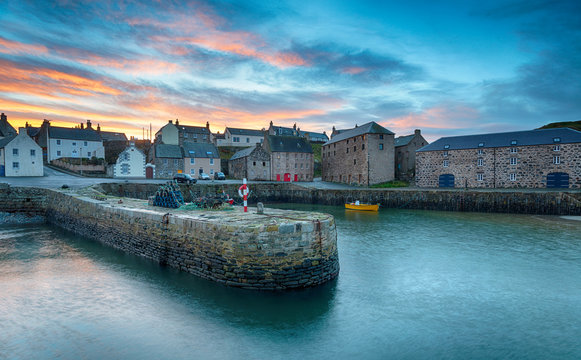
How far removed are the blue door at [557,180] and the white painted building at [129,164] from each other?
173 ft

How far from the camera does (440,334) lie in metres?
8.57

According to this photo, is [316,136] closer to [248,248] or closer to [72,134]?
[72,134]

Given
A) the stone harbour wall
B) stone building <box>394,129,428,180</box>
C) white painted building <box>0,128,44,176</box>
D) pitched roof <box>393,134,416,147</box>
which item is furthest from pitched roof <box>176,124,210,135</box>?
the stone harbour wall

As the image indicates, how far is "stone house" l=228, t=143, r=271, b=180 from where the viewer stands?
169 feet

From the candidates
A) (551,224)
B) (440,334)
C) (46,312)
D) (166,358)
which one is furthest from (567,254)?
(46,312)

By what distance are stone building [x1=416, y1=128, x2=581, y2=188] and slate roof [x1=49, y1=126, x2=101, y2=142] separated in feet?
192

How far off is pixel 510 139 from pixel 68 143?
69.3m

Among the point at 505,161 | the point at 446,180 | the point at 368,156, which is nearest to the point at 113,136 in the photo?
the point at 368,156

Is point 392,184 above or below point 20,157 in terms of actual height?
below

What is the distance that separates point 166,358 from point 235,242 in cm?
368

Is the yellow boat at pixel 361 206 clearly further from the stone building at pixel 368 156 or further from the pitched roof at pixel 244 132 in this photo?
the pitched roof at pixel 244 132

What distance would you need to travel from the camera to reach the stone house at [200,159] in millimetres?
50781

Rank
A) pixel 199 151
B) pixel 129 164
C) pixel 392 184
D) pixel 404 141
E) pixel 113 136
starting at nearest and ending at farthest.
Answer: pixel 392 184 < pixel 129 164 < pixel 199 151 < pixel 404 141 < pixel 113 136

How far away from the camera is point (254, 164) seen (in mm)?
51875
